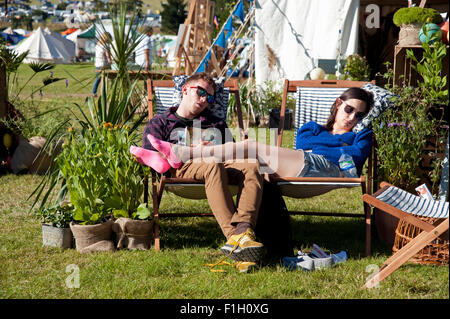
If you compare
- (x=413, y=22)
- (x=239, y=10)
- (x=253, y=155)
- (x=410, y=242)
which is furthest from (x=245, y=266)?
(x=239, y=10)

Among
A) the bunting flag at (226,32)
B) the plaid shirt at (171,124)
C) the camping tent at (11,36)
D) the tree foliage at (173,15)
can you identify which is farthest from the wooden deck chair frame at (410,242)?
the tree foliage at (173,15)

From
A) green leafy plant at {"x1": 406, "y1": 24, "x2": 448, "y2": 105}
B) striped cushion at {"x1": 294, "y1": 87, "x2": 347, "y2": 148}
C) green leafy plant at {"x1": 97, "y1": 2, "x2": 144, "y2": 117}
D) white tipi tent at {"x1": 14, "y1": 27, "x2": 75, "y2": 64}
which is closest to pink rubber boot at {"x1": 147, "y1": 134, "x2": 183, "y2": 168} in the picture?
green leafy plant at {"x1": 97, "y1": 2, "x2": 144, "y2": 117}

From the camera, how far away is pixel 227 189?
337 centimetres

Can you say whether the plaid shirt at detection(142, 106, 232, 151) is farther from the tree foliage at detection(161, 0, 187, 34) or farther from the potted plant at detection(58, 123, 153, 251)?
the tree foliage at detection(161, 0, 187, 34)

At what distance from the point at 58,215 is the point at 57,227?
0.09m

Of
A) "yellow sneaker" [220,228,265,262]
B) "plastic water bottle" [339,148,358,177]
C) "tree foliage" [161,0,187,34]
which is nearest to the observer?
"yellow sneaker" [220,228,265,262]

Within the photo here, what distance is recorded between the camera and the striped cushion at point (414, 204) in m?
2.84

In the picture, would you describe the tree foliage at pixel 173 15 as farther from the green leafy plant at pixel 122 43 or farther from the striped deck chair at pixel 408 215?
the striped deck chair at pixel 408 215

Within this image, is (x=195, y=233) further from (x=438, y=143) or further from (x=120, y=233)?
(x=438, y=143)

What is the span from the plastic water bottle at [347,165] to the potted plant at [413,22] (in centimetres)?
266

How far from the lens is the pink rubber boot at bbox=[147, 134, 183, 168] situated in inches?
138

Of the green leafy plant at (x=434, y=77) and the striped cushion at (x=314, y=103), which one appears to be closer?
the green leafy plant at (x=434, y=77)

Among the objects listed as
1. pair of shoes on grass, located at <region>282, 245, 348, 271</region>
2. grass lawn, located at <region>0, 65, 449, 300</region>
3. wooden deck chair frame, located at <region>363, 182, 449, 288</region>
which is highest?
wooden deck chair frame, located at <region>363, 182, 449, 288</region>

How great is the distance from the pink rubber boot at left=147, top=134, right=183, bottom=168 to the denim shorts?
802 mm
